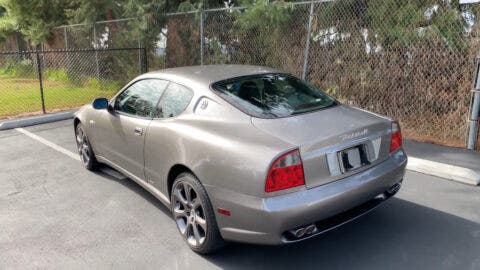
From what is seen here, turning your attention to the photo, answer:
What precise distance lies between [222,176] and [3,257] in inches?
78.9

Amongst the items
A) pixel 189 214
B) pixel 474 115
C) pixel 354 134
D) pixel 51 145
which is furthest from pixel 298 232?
pixel 51 145

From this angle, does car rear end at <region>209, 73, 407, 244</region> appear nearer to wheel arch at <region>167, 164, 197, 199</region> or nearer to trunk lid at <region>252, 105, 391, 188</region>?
trunk lid at <region>252, 105, 391, 188</region>

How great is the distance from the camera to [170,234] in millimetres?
3643

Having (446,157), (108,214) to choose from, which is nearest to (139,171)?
(108,214)

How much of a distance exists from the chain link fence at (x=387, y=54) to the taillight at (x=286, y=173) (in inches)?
161

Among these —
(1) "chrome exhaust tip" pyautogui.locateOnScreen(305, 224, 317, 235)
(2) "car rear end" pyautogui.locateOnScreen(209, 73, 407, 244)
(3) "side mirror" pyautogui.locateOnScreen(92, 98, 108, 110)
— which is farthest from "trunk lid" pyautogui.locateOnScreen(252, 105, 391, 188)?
(3) "side mirror" pyautogui.locateOnScreen(92, 98, 108, 110)

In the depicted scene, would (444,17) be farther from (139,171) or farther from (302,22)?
(139,171)

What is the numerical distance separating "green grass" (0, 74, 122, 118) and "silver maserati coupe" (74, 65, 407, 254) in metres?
7.03

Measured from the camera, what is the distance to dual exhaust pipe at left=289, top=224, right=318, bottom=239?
274 centimetres

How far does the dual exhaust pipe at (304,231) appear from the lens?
8.98 ft

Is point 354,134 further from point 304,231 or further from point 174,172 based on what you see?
point 174,172

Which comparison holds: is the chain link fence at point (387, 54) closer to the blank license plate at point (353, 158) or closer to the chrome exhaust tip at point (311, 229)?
the blank license plate at point (353, 158)

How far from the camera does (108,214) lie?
4.09 m

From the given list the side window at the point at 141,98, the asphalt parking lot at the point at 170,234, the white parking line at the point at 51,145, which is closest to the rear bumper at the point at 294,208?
the asphalt parking lot at the point at 170,234
